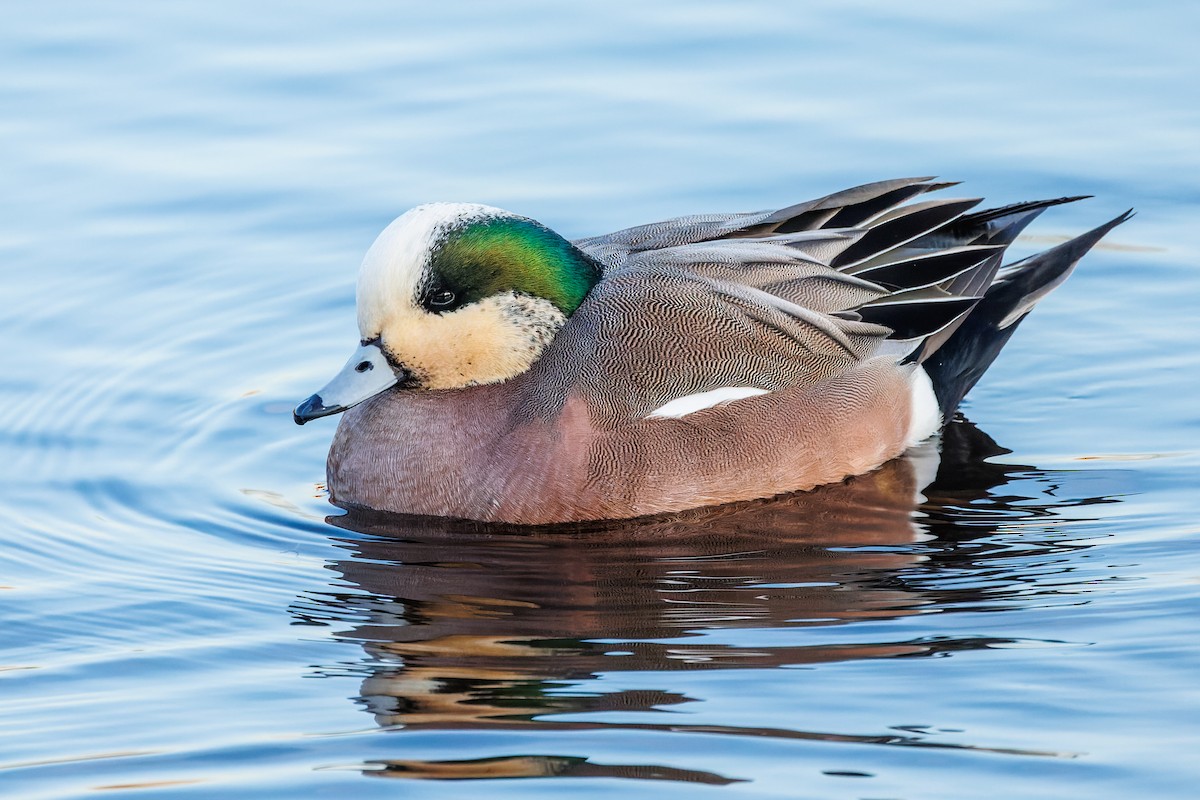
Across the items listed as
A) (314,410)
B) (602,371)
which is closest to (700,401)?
(602,371)

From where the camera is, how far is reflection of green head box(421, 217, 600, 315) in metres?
6.32

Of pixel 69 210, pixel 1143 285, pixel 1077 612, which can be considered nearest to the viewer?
pixel 1077 612

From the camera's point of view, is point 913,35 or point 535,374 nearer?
point 535,374

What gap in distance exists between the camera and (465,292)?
639cm

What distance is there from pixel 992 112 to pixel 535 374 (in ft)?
12.0

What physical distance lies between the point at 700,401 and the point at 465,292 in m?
0.87

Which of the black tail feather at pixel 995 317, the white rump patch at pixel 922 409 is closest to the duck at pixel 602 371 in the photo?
the white rump patch at pixel 922 409

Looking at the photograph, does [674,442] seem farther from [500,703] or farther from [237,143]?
[237,143]

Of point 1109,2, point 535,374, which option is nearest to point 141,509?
point 535,374

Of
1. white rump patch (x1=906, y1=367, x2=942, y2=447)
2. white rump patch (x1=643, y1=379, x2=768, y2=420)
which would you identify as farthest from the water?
white rump patch (x1=643, y1=379, x2=768, y2=420)

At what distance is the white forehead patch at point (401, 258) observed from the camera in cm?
623

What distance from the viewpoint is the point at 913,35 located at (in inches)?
384

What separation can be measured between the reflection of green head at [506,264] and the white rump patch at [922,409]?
138 cm

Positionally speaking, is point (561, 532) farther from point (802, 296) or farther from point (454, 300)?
point (802, 296)
